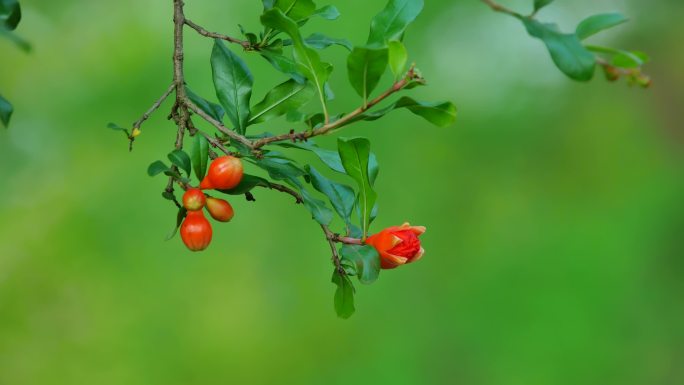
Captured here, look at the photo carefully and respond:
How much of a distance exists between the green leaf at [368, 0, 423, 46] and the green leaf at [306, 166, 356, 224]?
0.18 meters

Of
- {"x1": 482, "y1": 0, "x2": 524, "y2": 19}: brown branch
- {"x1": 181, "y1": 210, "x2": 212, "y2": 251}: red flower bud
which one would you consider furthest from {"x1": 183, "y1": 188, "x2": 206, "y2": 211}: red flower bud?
{"x1": 482, "y1": 0, "x2": 524, "y2": 19}: brown branch

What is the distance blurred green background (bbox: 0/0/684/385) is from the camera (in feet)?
9.75

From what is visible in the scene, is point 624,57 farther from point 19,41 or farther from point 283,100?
point 19,41

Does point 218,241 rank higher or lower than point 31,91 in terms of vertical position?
lower

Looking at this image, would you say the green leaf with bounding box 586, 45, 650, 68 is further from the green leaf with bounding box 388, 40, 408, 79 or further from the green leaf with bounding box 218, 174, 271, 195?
the green leaf with bounding box 218, 174, 271, 195

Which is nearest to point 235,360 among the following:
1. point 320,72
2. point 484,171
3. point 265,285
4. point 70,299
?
point 265,285

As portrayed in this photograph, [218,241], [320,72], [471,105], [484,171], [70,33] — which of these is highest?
[70,33]

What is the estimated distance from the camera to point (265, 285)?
121 inches

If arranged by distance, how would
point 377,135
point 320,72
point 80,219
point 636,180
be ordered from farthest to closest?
point 636,180
point 377,135
point 80,219
point 320,72

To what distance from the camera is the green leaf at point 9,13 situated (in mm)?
747

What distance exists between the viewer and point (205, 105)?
0.97m

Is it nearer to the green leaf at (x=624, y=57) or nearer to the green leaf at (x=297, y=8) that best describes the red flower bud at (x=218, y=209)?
the green leaf at (x=297, y=8)

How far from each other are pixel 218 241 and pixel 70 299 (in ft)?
1.89

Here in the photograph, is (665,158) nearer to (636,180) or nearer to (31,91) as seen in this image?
(636,180)
